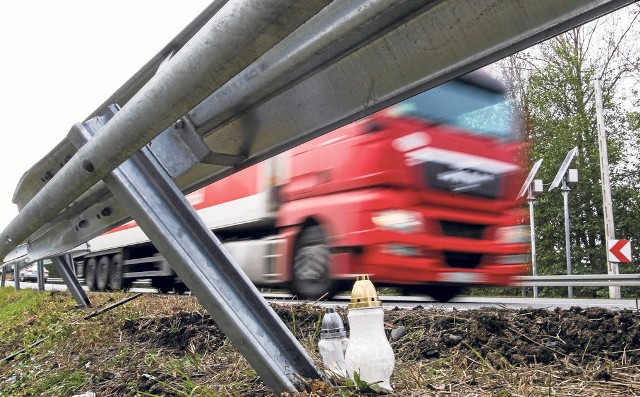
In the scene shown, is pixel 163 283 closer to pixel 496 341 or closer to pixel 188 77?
pixel 496 341

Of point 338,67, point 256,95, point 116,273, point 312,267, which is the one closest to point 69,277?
point 312,267

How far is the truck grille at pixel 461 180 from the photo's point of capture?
24.6ft

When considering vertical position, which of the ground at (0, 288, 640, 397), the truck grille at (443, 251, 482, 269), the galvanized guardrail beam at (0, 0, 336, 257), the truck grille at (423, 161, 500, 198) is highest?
the truck grille at (423, 161, 500, 198)

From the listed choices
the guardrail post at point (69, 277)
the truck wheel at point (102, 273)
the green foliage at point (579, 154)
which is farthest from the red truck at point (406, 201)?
the green foliage at point (579, 154)

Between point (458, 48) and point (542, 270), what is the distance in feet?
72.6

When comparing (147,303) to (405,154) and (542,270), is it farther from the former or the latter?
(542,270)

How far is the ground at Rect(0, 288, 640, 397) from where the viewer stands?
197 cm

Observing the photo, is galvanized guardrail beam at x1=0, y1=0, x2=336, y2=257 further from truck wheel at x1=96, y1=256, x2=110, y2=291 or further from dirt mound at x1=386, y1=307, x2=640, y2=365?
truck wheel at x1=96, y1=256, x2=110, y2=291

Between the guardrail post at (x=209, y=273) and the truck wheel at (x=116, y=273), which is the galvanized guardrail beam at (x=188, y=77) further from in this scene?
the truck wheel at (x=116, y=273)

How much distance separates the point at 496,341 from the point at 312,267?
5.75 metres

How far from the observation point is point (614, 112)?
20.7 metres

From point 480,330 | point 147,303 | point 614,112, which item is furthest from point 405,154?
point 614,112

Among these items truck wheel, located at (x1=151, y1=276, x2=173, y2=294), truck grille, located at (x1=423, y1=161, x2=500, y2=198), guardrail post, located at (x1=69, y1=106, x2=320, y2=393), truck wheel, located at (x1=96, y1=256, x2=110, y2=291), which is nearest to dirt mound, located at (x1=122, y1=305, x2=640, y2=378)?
guardrail post, located at (x1=69, y1=106, x2=320, y2=393)

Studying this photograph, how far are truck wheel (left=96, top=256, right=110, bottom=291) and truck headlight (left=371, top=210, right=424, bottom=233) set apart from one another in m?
10.0
